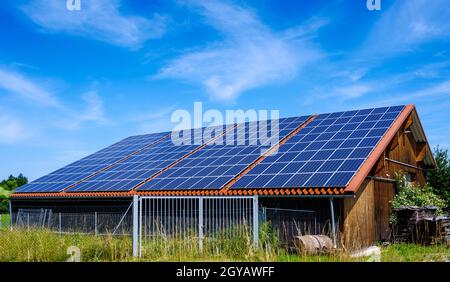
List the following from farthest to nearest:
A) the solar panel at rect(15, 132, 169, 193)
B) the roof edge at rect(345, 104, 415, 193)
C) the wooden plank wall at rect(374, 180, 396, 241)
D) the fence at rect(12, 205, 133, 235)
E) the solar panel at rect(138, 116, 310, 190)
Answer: the solar panel at rect(15, 132, 169, 193) < the fence at rect(12, 205, 133, 235) < the solar panel at rect(138, 116, 310, 190) < the wooden plank wall at rect(374, 180, 396, 241) < the roof edge at rect(345, 104, 415, 193)

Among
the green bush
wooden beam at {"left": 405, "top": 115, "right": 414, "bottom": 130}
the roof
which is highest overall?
wooden beam at {"left": 405, "top": 115, "right": 414, "bottom": 130}

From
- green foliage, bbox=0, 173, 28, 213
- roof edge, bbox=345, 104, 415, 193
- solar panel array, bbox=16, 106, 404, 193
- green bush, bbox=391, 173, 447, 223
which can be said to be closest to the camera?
roof edge, bbox=345, 104, 415, 193

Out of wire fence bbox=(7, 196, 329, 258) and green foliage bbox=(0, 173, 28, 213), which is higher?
green foliage bbox=(0, 173, 28, 213)

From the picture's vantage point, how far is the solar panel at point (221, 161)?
19.2 metres

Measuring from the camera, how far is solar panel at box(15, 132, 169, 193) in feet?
86.2

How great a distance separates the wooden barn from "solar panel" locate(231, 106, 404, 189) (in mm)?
37

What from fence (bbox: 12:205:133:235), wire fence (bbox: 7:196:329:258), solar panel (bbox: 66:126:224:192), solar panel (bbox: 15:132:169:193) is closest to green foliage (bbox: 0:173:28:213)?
solar panel (bbox: 15:132:169:193)

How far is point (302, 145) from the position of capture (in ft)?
65.6

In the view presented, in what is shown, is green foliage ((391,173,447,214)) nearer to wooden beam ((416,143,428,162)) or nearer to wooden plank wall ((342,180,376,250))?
wooden plank wall ((342,180,376,250))

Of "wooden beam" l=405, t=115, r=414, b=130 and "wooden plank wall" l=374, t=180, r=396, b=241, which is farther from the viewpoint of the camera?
"wooden beam" l=405, t=115, r=414, b=130
